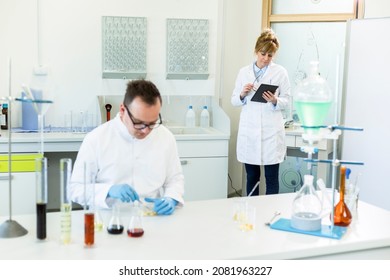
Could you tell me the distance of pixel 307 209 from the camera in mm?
1933

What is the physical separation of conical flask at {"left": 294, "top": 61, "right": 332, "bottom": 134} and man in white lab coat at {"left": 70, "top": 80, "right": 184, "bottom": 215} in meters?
0.59

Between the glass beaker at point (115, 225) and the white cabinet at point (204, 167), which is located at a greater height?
the glass beaker at point (115, 225)

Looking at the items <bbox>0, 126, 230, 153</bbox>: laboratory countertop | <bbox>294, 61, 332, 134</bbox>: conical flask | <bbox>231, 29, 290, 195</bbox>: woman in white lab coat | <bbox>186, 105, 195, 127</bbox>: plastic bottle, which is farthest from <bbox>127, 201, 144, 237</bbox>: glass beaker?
<bbox>186, 105, 195, 127</bbox>: plastic bottle

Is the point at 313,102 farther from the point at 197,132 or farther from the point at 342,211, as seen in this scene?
the point at 197,132

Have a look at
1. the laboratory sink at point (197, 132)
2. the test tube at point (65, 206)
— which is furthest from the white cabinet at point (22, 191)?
the test tube at point (65, 206)

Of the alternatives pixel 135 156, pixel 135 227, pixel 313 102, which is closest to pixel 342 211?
pixel 313 102

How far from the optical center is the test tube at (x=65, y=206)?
5.50ft

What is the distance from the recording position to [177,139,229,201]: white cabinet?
3.89 m

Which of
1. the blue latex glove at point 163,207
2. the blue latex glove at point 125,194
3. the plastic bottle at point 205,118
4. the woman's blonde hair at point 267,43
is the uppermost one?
the woman's blonde hair at point 267,43

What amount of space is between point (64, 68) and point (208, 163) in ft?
4.48

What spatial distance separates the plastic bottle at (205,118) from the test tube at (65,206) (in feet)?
8.83

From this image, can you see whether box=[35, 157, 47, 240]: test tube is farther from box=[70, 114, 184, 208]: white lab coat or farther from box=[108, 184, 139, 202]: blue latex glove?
box=[70, 114, 184, 208]: white lab coat

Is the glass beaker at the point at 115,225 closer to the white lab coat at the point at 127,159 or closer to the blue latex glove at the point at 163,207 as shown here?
the blue latex glove at the point at 163,207

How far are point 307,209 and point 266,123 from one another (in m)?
1.80
